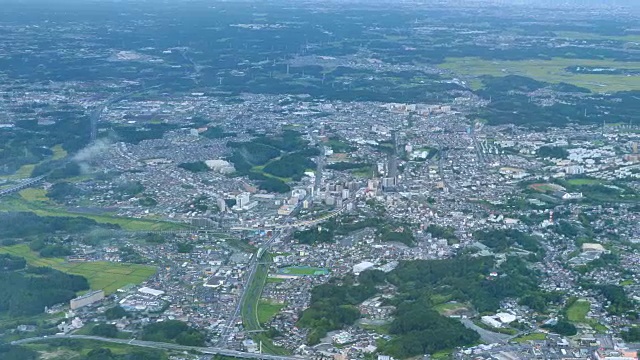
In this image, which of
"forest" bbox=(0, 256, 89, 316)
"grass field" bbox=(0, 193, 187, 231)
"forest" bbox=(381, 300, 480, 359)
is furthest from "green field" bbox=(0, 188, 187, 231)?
"forest" bbox=(381, 300, 480, 359)

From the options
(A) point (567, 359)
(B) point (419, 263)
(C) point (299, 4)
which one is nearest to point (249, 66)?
(B) point (419, 263)

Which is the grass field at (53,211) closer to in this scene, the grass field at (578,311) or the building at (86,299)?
the building at (86,299)

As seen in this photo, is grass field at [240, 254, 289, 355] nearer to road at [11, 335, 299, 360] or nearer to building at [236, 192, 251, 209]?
road at [11, 335, 299, 360]

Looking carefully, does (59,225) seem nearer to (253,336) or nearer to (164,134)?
(253,336)

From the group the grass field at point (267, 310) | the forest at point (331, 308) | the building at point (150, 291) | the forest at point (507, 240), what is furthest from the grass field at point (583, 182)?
the building at point (150, 291)

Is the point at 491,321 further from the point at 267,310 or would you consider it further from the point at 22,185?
the point at 22,185

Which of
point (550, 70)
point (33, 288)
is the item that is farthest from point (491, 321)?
point (550, 70)
